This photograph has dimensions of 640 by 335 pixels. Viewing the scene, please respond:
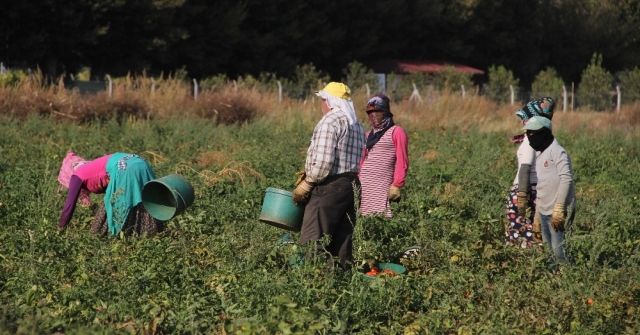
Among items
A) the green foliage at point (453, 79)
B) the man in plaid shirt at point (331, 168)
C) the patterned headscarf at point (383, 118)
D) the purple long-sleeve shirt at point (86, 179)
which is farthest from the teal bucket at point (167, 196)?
the green foliage at point (453, 79)

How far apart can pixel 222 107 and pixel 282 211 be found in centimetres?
1413

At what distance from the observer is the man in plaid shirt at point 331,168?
6.60 meters

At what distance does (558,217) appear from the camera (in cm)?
723

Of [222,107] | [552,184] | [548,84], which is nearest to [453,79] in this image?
[548,84]

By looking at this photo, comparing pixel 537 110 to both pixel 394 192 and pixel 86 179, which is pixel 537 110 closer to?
pixel 394 192

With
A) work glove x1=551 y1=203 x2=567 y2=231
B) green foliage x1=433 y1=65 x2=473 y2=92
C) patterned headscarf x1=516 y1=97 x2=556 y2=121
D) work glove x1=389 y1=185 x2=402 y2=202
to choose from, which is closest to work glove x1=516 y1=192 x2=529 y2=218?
work glove x1=551 y1=203 x2=567 y2=231

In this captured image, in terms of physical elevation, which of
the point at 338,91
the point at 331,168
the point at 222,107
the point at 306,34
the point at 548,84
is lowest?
the point at 548,84

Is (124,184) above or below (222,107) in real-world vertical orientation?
above

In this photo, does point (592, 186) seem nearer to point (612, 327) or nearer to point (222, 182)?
point (222, 182)

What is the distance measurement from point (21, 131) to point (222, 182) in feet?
20.0

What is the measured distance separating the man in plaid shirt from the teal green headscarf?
171cm

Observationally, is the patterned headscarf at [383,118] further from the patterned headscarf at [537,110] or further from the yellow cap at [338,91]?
the yellow cap at [338,91]

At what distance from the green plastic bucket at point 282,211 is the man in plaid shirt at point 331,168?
0.15 meters

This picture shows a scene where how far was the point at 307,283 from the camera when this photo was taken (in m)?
6.21
